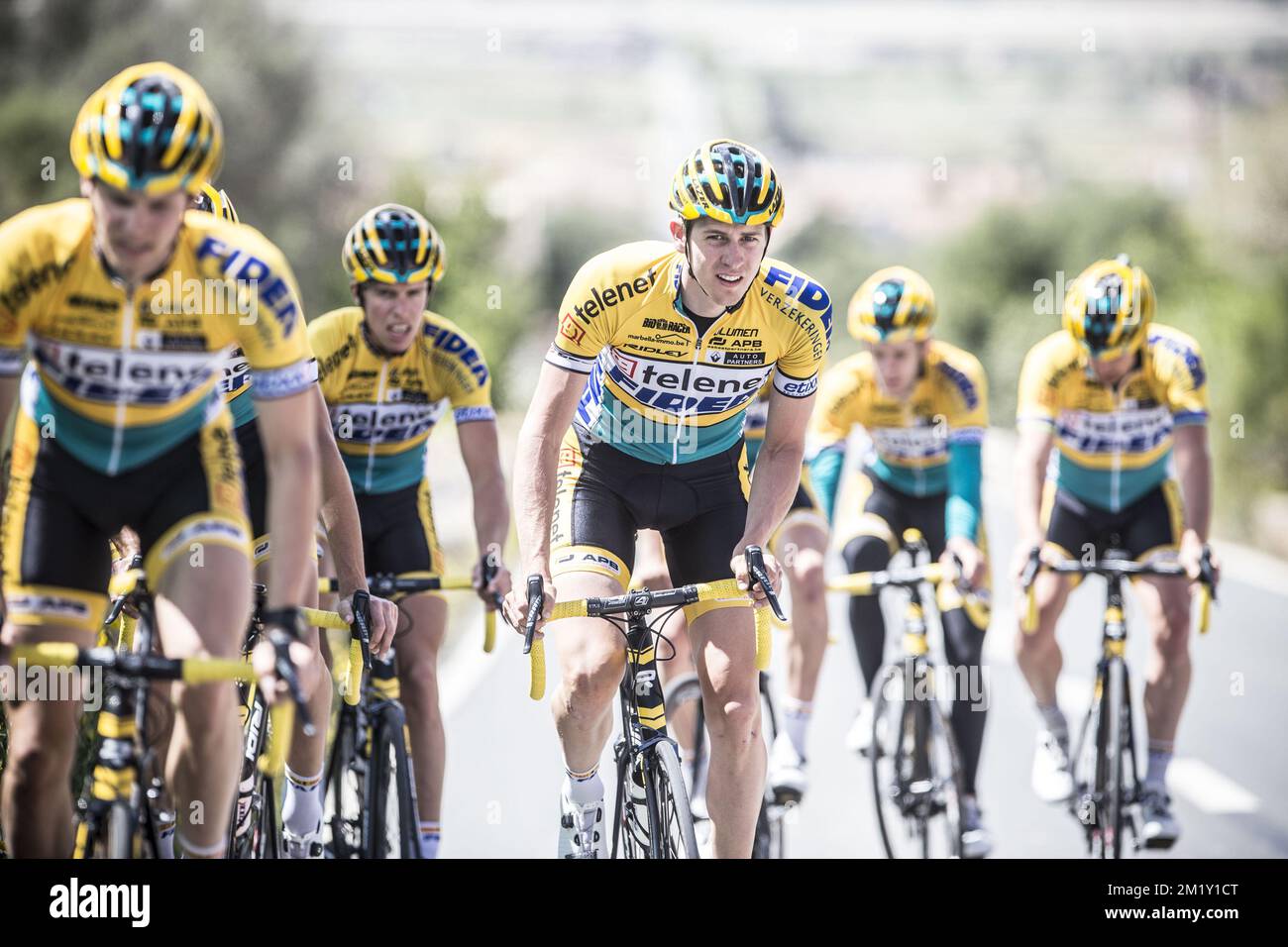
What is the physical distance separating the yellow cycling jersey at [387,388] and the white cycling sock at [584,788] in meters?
1.61

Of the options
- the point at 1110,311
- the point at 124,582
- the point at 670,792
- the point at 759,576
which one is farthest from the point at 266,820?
the point at 1110,311

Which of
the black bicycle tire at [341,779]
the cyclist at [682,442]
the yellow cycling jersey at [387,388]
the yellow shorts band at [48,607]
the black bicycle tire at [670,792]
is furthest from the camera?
the yellow cycling jersey at [387,388]

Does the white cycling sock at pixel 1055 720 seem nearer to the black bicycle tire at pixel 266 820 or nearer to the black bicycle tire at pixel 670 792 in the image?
the black bicycle tire at pixel 670 792

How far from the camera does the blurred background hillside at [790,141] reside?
31172mm

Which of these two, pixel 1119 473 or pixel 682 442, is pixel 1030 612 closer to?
pixel 1119 473

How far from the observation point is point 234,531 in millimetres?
4090

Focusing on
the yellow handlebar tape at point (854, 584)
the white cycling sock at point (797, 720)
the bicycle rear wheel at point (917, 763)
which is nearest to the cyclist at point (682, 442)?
the yellow handlebar tape at point (854, 584)

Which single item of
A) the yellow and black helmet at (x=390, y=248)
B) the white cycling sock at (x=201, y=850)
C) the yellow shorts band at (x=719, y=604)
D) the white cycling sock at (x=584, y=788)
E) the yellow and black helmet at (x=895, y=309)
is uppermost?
the yellow and black helmet at (x=895, y=309)

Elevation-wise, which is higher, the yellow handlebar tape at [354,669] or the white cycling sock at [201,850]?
the yellow handlebar tape at [354,669]

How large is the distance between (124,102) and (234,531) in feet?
3.91

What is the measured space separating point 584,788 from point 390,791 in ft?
3.32

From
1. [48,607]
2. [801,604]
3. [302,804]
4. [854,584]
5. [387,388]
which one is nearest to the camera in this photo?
[48,607]

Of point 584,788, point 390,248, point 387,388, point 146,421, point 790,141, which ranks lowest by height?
point 584,788

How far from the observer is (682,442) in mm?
5434
